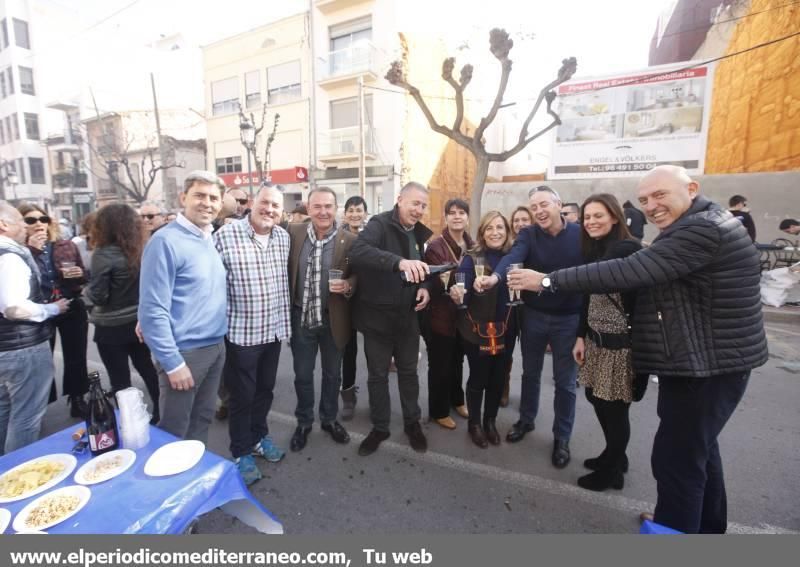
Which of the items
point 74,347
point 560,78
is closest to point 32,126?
point 74,347

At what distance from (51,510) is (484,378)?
257 cm

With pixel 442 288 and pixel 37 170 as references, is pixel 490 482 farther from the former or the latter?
pixel 37 170

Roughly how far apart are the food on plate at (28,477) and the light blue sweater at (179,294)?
2.00ft

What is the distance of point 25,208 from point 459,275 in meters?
4.00

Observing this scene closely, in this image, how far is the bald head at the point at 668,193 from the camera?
181 centimetres

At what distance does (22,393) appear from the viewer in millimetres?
2354

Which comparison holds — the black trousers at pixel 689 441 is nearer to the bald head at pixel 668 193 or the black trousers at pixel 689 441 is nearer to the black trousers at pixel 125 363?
the bald head at pixel 668 193

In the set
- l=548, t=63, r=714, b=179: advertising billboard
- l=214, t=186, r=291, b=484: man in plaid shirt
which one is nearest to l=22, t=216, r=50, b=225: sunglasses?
l=214, t=186, r=291, b=484: man in plaid shirt

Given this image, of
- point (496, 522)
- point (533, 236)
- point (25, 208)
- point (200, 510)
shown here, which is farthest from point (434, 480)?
point (25, 208)

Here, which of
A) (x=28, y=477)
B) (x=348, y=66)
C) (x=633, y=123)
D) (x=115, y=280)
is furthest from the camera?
(x=348, y=66)

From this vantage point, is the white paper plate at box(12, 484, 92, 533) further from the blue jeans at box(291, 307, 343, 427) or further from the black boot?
the black boot

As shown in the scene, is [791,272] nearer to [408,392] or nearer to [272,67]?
[408,392]

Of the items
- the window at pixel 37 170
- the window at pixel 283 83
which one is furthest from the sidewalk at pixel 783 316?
the window at pixel 37 170

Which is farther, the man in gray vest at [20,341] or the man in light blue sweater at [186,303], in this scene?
the man in gray vest at [20,341]
